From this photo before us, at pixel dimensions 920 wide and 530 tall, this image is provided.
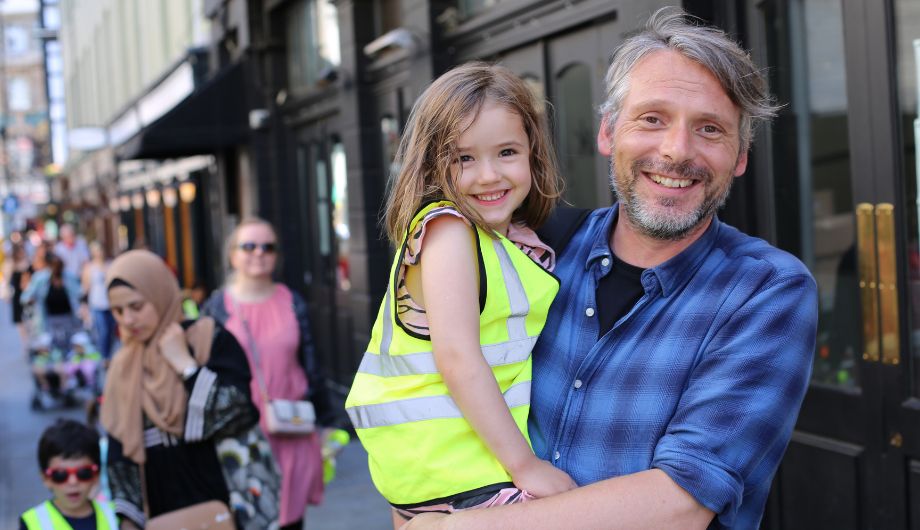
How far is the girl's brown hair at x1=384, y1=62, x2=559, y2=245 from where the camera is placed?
7.43ft

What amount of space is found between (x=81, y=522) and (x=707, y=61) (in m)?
3.24

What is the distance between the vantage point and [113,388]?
4.36 m

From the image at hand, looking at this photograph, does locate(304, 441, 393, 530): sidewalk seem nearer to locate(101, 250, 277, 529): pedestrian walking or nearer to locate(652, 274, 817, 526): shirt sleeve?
locate(101, 250, 277, 529): pedestrian walking

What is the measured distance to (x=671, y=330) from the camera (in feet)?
6.51

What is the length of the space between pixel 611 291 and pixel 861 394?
251 cm

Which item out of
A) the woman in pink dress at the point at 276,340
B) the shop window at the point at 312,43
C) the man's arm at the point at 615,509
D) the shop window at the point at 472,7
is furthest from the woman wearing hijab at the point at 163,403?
the shop window at the point at 312,43

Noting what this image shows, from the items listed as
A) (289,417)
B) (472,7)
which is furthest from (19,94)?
(289,417)

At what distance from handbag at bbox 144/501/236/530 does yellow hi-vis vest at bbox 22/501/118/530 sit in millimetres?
200

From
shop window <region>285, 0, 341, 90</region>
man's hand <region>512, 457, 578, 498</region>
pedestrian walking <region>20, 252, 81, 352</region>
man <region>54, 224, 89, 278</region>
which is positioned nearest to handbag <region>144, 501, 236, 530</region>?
man's hand <region>512, 457, 578, 498</region>

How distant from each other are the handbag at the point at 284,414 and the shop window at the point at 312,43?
5.02m

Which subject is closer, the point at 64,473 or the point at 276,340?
the point at 64,473

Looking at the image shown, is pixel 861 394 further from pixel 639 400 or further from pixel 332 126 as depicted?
pixel 332 126

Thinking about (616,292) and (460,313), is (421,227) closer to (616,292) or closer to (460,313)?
(460,313)

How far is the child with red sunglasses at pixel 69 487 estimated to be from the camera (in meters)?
4.13
